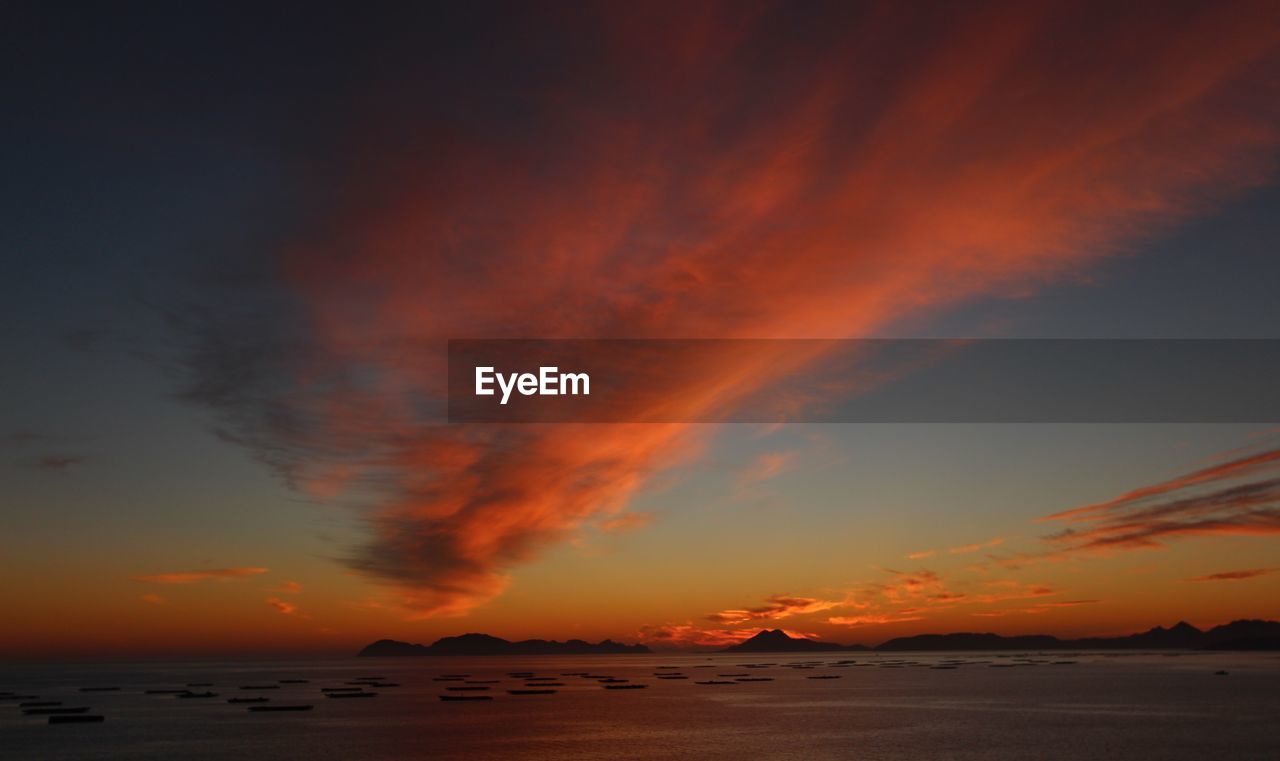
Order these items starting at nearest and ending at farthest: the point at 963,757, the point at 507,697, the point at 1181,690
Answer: the point at 963,757 < the point at 507,697 < the point at 1181,690

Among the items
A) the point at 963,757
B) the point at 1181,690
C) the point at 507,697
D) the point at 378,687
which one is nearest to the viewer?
the point at 963,757

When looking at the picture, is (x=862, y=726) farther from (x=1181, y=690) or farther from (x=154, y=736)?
(x=1181, y=690)

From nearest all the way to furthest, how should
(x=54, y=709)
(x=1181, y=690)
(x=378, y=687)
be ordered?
1. (x=54, y=709)
2. (x=1181, y=690)
3. (x=378, y=687)

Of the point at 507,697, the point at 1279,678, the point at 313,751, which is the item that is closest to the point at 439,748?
the point at 313,751

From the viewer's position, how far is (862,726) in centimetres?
8119

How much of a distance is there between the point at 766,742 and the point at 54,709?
3273 inches

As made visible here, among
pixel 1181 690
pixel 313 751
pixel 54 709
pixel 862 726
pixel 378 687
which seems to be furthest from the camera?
pixel 378 687

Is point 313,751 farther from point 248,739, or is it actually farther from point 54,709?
point 54,709

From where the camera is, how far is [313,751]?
64438 millimetres

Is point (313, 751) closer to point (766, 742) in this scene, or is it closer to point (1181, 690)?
point (766, 742)

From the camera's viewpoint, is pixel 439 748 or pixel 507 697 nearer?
pixel 439 748

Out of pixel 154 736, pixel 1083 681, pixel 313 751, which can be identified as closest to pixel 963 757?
pixel 313 751

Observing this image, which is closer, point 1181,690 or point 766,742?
point 766,742

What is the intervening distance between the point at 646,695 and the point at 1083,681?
8553cm
